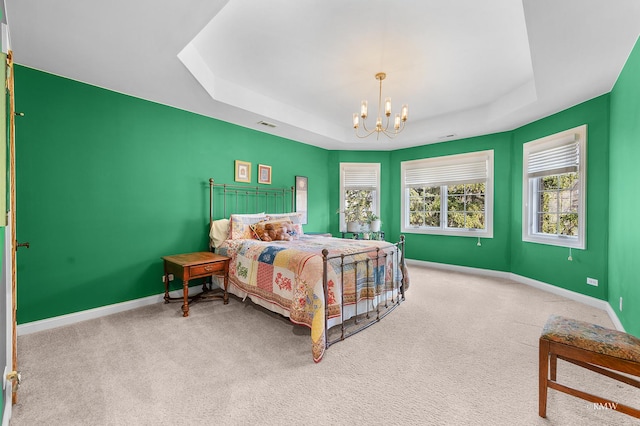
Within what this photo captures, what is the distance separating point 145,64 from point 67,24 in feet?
2.01

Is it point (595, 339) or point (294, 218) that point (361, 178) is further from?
point (595, 339)

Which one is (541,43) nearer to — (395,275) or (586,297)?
(395,275)

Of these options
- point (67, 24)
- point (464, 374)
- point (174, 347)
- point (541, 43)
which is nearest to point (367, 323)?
point (464, 374)

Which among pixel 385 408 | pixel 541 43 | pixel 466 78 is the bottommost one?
pixel 385 408

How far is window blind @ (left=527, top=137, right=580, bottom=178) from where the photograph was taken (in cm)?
376

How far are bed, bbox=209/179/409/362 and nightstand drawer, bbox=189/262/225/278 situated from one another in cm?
20

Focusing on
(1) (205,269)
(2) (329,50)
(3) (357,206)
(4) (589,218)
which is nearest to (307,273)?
(1) (205,269)

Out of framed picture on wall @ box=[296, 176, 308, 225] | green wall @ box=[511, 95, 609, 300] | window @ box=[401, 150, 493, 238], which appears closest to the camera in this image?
green wall @ box=[511, 95, 609, 300]

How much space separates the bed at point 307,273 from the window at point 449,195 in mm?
2484

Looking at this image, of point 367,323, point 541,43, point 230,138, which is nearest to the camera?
point 541,43

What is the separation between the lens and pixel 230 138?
434 centimetres

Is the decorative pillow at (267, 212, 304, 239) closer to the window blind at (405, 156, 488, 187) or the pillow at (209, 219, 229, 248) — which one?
the pillow at (209, 219, 229, 248)

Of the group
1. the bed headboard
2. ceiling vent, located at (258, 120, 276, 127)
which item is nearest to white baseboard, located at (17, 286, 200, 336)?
the bed headboard

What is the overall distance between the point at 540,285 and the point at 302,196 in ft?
13.8
